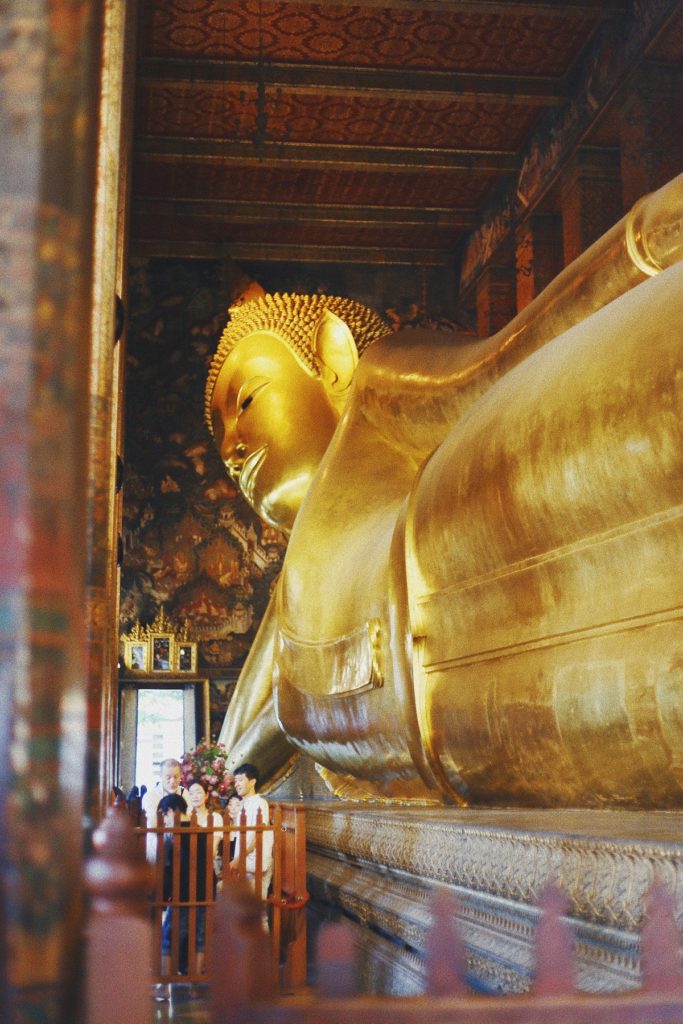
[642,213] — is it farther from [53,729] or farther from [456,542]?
[53,729]

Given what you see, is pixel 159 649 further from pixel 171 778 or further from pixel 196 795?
pixel 196 795

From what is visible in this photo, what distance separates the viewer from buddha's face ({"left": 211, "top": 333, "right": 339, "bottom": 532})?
5.33 meters

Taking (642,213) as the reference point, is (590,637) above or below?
below

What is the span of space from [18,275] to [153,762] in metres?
8.45

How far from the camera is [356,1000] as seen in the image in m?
0.64

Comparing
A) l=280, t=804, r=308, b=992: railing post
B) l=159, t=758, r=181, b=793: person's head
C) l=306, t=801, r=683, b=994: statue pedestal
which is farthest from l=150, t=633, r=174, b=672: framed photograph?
l=306, t=801, r=683, b=994: statue pedestal

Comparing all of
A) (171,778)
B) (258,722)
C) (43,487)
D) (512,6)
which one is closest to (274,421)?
(258,722)

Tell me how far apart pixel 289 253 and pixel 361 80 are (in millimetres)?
2505

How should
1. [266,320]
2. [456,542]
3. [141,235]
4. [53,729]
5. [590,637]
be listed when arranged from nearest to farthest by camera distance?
[53,729] → [590,637] → [456,542] → [266,320] → [141,235]

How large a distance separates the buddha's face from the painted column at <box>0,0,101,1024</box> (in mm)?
4580

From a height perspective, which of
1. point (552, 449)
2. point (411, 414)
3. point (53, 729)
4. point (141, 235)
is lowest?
point (53, 729)

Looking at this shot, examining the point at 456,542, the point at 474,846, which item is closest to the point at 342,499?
the point at 456,542

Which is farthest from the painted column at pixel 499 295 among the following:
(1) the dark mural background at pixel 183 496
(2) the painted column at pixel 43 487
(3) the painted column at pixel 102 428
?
(2) the painted column at pixel 43 487

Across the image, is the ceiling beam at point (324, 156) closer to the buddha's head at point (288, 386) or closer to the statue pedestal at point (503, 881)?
the buddha's head at point (288, 386)
